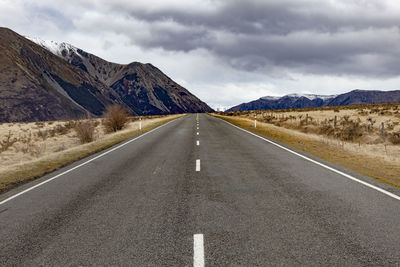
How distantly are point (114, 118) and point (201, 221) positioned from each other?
2598 centimetres

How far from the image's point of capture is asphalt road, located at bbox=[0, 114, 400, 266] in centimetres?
345

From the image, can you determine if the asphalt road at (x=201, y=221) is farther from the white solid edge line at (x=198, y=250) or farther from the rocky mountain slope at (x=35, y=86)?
the rocky mountain slope at (x=35, y=86)

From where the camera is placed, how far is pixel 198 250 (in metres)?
3.55

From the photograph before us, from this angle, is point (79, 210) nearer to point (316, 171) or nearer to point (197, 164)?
point (197, 164)

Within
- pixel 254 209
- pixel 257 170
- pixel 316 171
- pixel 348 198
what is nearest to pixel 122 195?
pixel 254 209

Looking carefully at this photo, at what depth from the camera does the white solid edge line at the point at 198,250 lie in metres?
3.28

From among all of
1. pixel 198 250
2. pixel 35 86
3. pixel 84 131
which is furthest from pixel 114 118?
pixel 35 86

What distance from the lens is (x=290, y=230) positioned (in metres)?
4.14

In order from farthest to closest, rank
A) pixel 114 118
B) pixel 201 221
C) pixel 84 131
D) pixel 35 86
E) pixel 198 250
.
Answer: pixel 35 86 < pixel 114 118 < pixel 84 131 < pixel 201 221 < pixel 198 250

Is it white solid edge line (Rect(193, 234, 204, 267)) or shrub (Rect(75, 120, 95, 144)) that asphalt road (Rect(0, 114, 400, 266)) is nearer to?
white solid edge line (Rect(193, 234, 204, 267))

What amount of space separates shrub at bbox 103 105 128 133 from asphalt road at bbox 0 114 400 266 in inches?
851

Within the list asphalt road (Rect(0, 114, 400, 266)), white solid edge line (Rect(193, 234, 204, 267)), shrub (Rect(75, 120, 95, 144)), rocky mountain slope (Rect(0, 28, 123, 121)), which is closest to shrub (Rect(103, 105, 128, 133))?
shrub (Rect(75, 120, 95, 144))

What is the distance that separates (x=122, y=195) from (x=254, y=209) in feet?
9.06

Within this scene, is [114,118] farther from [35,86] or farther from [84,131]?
[35,86]
